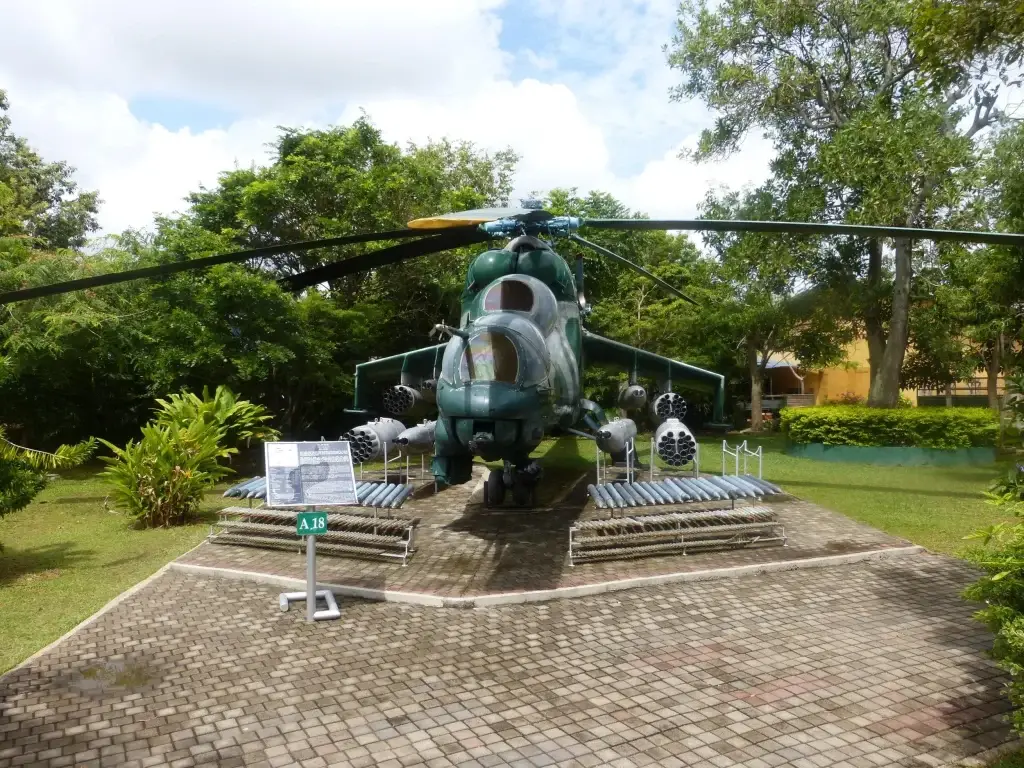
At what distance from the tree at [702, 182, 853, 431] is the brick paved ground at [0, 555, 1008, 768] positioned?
1361 cm

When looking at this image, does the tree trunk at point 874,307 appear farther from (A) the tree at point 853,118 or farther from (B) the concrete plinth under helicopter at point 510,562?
(B) the concrete plinth under helicopter at point 510,562

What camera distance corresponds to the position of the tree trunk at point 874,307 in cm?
2236

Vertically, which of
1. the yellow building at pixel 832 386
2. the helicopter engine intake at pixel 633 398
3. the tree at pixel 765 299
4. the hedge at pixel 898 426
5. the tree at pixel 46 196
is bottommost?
the hedge at pixel 898 426

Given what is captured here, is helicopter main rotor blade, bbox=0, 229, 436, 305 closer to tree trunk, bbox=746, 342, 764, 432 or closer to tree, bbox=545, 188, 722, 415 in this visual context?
tree, bbox=545, 188, 722, 415

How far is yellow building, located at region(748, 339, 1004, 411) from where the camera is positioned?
41.9 meters

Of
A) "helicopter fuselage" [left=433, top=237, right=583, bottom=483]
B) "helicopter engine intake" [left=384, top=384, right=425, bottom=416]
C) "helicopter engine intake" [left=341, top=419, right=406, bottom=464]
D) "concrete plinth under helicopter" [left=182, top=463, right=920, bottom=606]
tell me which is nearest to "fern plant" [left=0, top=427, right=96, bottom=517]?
"concrete plinth under helicopter" [left=182, top=463, right=920, bottom=606]

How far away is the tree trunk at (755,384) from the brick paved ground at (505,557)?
20124 millimetres

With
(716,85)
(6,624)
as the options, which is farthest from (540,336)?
(716,85)

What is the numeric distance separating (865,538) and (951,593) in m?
2.60

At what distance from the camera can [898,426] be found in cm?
1994

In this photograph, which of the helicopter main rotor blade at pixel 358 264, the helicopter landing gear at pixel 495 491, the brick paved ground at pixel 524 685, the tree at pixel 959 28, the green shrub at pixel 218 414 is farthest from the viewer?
the green shrub at pixel 218 414

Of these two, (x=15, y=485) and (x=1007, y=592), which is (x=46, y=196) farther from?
(x=1007, y=592)

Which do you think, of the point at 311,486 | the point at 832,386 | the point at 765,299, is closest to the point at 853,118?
the point at 765,299

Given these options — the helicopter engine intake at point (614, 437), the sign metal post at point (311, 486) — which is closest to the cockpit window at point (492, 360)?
the sign metal post at point (311, 486)
